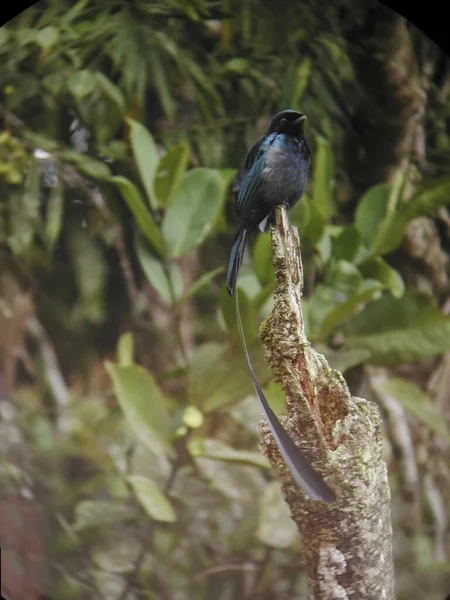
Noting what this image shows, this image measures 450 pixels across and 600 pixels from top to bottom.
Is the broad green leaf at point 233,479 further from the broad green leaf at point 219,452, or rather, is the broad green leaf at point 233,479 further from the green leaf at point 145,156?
the green leaf at point 145,156

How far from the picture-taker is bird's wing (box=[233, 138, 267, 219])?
0.61 meters

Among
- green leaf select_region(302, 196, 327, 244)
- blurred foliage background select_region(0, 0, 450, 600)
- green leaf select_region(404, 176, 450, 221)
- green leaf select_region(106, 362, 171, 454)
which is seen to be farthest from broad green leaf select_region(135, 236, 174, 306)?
green leaf select_region(404, 176, 450, 221)

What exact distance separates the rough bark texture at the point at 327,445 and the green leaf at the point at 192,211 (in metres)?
0.15

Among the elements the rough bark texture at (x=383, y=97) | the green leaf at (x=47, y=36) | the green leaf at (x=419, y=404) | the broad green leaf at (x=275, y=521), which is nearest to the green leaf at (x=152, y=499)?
the broad green leaf at (x=275, y=521)

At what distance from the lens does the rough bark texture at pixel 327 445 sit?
0.56 meters

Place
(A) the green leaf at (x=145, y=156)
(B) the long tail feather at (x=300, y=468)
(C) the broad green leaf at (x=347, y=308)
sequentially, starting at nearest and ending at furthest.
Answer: (B) the long tail feather at (x=300, y=468) < (C) the broad green leaf at (x=347, y=308) < (A) the green leaf at (x=145, y=156)

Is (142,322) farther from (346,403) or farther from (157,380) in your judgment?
(346,403)

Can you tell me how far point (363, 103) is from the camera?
750mm

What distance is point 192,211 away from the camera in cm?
75

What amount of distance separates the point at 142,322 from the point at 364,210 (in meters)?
0.33

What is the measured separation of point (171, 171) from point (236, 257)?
191 mm

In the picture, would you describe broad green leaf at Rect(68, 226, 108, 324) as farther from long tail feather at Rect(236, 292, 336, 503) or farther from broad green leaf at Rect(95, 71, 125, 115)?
long tail feather at Rect(236, 292, 336, 503)

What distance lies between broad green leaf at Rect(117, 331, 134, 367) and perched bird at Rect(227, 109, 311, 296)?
0.73 ft

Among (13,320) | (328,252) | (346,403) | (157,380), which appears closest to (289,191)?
(328,252)
